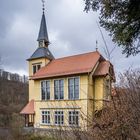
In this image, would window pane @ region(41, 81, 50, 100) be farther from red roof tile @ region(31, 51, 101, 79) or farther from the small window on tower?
the small window on tower

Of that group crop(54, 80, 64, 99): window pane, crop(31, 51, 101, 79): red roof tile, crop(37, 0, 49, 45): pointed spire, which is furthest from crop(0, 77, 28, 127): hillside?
→ crop(54, 80, 64, 99): window pane

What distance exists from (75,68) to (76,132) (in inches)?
1147

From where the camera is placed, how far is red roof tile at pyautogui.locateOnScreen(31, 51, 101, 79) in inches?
1267

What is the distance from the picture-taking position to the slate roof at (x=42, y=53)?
39853mm

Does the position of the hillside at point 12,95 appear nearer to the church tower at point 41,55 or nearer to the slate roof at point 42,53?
the church tower at point 41,55

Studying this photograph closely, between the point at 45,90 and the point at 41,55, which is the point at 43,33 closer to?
the point at 41,55

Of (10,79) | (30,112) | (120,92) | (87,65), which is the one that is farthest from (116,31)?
(10,79)

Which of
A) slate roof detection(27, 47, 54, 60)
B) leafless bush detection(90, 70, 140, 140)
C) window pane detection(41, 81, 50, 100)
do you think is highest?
slate roof detection(27, 47, 54, 60)

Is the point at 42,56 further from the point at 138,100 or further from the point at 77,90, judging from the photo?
the point at 138,100

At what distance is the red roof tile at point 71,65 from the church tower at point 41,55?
1.43 meters

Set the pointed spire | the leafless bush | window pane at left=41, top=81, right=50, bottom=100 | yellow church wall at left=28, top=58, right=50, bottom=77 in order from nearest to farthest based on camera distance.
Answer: the leafless bush
window pane at left=41, top=81, right=50, bottom=100
yellow church wall at left=28, top=58, right=50, bottom=77
the pointed spire

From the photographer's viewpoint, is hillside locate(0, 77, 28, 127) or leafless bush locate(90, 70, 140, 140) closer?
leafless bush locate(90, 70, 140, 140)

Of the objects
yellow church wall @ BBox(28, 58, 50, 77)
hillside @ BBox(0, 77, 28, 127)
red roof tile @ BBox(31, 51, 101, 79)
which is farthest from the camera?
hillside @ BBox(0, 77, 28, 127)

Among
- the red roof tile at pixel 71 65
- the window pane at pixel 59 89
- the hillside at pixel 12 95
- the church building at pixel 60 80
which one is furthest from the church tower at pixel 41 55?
the hillside at pixel 12 95
